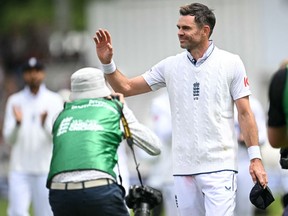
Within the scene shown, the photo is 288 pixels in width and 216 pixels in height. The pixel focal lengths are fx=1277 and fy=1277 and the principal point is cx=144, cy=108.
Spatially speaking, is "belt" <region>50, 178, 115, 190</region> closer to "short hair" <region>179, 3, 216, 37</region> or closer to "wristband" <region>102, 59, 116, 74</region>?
"wristband" <region>102, 59, 116, 74</region>

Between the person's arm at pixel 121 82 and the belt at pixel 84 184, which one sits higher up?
the person's arm at pixel 121 82

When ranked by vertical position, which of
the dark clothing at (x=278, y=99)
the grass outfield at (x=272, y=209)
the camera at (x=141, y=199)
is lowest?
the grass outfield at (x=272, y=209)

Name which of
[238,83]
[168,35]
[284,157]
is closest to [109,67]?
[238,83]

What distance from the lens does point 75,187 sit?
33.7ft

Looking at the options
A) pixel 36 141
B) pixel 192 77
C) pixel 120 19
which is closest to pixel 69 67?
pixel 120 19

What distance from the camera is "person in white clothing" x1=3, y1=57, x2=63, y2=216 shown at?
50.0 feet

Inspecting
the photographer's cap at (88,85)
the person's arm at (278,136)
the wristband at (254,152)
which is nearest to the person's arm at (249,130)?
the wristband at (254,152)

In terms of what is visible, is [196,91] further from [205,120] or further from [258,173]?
[258,173]

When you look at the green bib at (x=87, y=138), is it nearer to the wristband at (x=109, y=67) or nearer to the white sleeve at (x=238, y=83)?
the wristband at (x=109, y=67)

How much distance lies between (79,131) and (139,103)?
1688 cm

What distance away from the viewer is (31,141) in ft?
50.7

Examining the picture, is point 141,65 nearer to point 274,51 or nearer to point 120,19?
point 120,19

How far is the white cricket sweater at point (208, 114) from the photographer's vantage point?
1116cm

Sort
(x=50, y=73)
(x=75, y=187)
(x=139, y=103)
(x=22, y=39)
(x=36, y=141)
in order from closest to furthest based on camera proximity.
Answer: (x=75, y=187) < (x=36, y=141) < (x=139, y=103) < (x=50, y=73) < (x=22, y=39)
